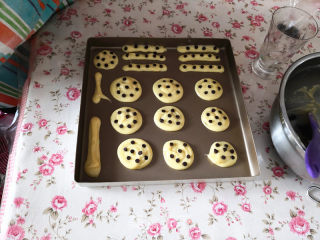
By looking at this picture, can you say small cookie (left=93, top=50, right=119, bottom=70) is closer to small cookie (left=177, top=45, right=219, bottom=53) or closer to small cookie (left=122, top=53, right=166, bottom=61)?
small cookie (left=122, top=53, right=166, bottom=61)

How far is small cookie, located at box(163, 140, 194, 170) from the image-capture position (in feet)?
1.99

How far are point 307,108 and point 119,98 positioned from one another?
1.45ft

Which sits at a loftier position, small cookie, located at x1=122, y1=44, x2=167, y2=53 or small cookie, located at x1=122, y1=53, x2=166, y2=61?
small cookie, located at x1=122, y1=44, x2=167, y2=53

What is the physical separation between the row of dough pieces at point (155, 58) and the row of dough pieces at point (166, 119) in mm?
132

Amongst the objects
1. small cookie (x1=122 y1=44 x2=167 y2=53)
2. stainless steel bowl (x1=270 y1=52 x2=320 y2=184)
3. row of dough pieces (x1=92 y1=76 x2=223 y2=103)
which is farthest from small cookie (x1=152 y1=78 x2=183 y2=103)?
stainless steel bowl (x1=270 y1=52 x2=320 y2=184)

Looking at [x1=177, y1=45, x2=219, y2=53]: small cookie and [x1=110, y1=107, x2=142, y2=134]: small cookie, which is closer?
[x1=110, y1=107, x2=142, y2=134]: small cookie

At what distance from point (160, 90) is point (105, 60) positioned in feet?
0.58

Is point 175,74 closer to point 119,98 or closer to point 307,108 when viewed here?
point 119,98

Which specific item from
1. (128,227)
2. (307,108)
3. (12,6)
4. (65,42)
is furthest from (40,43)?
(307,108)

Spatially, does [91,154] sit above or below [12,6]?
below

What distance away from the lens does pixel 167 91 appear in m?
0.70

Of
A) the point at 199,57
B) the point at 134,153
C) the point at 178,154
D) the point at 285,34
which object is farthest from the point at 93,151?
the point at 285,34

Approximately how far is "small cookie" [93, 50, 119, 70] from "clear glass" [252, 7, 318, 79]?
407 mm

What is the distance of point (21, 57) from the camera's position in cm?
77
